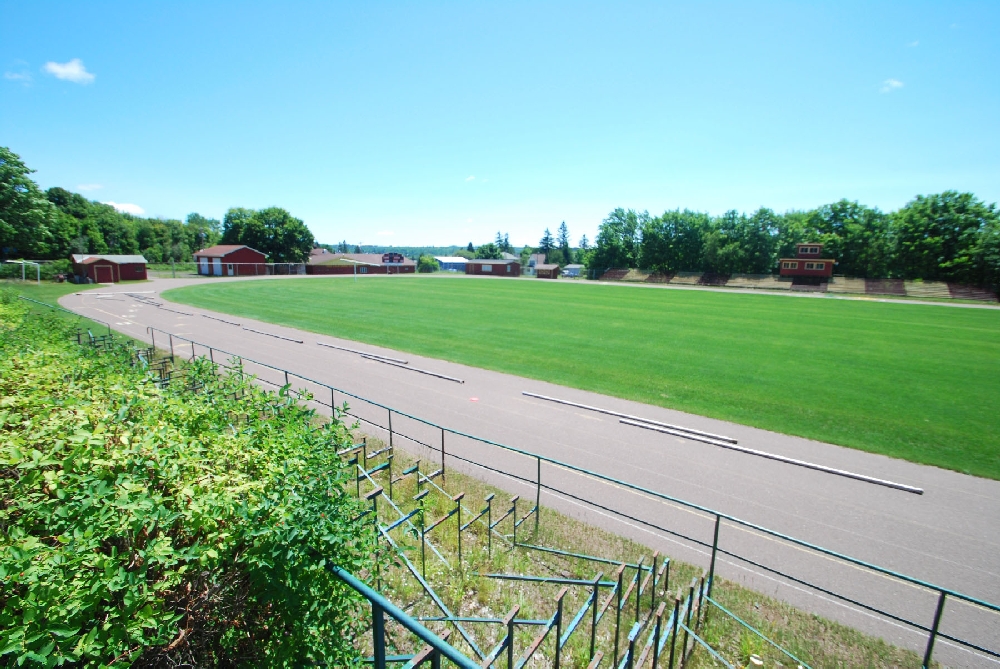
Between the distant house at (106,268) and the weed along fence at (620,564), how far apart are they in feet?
Answer: 215

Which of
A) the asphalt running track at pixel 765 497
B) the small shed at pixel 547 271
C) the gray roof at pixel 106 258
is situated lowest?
the asphalt running track at pixel 765 497

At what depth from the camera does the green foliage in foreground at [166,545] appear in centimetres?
233

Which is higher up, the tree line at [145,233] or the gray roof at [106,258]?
the tree line at [145,233]

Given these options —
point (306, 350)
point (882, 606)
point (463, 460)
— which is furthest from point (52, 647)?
point (306, 350)

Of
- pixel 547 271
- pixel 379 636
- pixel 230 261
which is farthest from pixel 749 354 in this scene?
pixel 230 261

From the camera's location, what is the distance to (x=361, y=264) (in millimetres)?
97500

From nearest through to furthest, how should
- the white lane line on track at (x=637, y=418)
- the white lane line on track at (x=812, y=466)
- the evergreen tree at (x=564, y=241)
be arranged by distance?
the white lane line on track at (x=812, y=466), the white lane line on track at (x=637, y=418), the evergreen tree at (x=564, y=241)

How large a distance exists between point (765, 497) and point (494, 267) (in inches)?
3848

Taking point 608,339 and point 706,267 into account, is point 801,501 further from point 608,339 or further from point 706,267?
point 706,267

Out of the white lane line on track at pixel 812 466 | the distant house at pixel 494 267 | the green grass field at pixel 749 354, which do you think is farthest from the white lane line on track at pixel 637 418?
the distant house at pixel 494 267

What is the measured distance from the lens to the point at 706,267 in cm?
8644

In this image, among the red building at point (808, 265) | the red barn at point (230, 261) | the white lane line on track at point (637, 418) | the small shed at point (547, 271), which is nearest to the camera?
the white lane line on track at point (637, 418)

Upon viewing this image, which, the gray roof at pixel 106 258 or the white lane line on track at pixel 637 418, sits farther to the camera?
the gray roof at pixel 106 258

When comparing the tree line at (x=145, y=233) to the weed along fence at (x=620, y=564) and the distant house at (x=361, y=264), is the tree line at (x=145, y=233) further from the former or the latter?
the weed along fence at (x=620, y=564)
